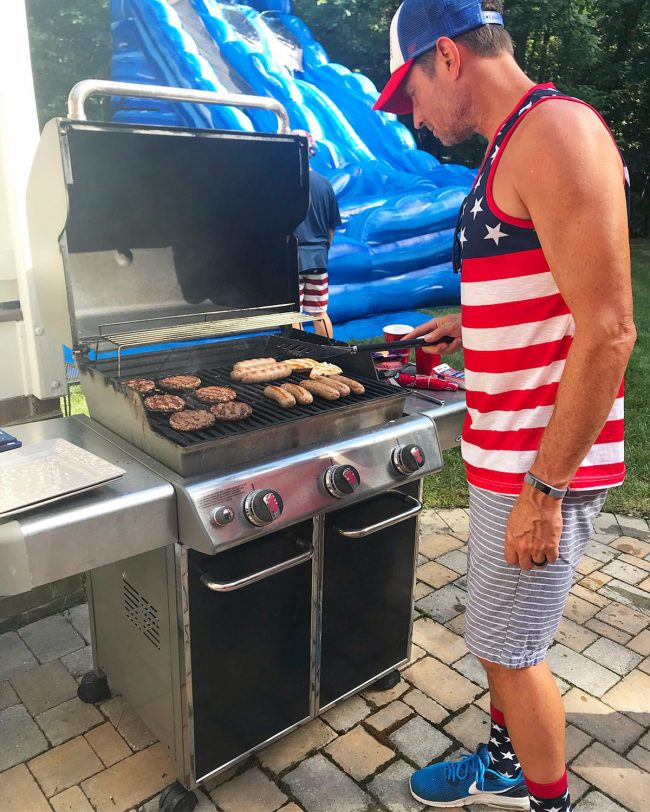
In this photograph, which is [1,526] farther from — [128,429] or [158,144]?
[158,144]

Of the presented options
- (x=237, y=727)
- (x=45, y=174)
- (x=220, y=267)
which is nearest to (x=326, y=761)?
(x=237, y=727)

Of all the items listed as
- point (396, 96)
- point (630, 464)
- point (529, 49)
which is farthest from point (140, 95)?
point (529, 49)

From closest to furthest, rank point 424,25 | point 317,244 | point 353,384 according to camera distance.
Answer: point 424,25 < point 353,384 < point 317,244

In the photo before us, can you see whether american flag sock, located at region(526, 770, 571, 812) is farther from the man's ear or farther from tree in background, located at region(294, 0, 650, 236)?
tree in background, located at region(294, 0, 650, 236)

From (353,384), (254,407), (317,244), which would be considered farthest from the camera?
(317,244)

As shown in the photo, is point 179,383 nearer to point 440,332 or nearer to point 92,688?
point 440,332

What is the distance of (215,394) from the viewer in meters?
1.96

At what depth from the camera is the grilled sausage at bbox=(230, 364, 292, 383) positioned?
6.90 feet

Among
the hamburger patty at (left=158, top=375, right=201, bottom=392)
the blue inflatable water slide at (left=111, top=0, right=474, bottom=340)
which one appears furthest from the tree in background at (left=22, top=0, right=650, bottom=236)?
the hamburger patty at (left=158, top=375, right=201, bottom=392)

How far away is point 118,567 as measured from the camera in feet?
6.82

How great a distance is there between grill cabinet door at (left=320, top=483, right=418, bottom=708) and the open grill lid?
73 cm

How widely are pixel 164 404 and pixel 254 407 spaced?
0.25 meters

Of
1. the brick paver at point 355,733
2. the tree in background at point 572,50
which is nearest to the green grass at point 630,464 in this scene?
the brick paver at point 355,733

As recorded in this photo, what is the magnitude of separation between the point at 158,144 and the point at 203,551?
128 cm
